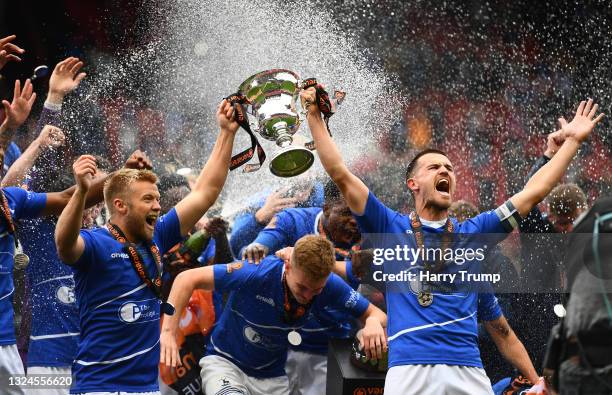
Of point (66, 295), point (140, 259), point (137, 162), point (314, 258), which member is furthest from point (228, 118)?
point (66, 295)

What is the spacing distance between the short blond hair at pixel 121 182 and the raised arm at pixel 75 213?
1.00 feet

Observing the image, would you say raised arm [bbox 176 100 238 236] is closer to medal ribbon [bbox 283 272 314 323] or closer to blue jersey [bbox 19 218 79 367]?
medal ribbon [bbox 283 272 314 323]

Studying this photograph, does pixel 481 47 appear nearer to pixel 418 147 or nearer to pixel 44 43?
pixel 418 147

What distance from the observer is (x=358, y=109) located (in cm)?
702

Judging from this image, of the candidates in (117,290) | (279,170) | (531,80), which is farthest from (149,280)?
Answer: (531,80)

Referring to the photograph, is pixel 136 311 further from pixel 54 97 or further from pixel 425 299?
pixel 54 97

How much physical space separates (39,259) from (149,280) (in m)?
1.56

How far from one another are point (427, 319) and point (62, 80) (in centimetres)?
268

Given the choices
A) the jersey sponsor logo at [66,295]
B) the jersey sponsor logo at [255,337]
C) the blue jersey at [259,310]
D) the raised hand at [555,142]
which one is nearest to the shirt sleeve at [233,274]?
the blue jersey at [259,310]

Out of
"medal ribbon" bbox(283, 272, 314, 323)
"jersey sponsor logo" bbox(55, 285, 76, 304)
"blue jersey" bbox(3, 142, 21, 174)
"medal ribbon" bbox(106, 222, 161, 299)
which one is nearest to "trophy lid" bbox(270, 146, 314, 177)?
"medal ribbon" bbox(106, 222, 161, 299)

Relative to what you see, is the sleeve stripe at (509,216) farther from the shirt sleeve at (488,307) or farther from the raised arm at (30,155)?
the raised arm at (30,155)

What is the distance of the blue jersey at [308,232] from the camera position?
186 inches

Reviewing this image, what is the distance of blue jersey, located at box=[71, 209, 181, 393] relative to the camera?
3.40 m

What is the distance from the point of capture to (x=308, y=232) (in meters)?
5.06
